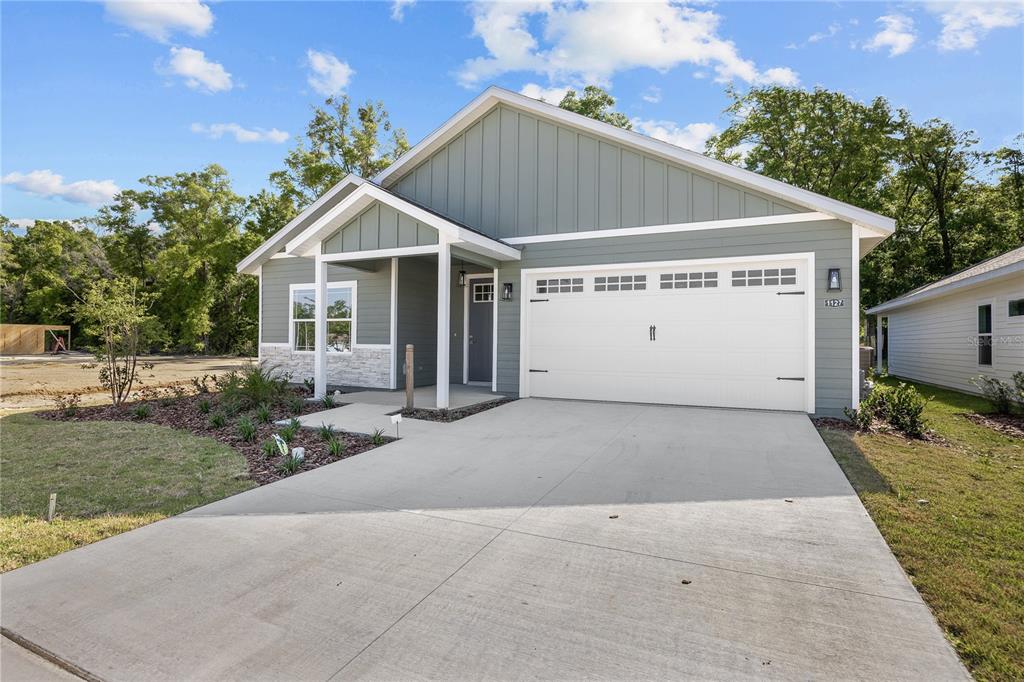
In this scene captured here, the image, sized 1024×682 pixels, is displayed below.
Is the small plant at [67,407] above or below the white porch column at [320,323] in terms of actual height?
below

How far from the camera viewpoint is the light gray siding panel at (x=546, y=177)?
9.39 meters

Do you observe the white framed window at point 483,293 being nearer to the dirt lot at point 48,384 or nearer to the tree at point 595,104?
the dirt lot at point 48,384

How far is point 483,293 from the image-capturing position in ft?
36.5

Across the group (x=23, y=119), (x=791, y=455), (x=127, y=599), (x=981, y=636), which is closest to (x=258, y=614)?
(x=127, y=599)

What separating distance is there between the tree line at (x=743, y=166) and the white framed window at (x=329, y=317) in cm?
763

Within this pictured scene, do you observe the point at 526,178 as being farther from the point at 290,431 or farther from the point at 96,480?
the point at 96,480

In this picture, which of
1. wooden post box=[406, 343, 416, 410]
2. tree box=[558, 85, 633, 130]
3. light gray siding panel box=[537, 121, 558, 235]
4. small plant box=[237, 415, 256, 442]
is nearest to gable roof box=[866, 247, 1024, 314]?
light gray siding panel box=[537, 121, 558, 235]

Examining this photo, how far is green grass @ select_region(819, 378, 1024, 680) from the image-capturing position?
2303mm

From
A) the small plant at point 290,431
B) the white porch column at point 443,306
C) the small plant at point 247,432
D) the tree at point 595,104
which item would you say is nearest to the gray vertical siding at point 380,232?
the white porch column at point 443,306

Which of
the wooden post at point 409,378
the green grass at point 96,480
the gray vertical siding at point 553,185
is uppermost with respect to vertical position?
the gray vertical siding at point 553,185

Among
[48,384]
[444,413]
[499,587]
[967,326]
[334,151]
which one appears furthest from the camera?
[334,151]

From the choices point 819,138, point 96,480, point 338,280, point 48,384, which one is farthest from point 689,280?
point 819,138

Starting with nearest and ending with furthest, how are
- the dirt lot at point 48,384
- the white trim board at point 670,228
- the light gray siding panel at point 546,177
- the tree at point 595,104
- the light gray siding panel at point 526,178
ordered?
1. the white trim board at point 670,228
2. the light gray siding panel at point 546,177
3. the light gray siding panel at point 526,178
4. the dirt lot at point 48,384
5. the tree at point 595,104

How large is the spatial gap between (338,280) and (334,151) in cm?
1673
